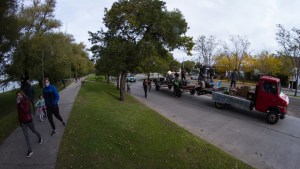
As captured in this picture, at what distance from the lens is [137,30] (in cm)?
1661

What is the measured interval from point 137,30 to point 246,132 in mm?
10262

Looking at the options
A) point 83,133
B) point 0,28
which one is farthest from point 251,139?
point 0,28

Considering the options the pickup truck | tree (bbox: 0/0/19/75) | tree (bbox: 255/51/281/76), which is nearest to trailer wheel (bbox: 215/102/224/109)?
the pickup truck

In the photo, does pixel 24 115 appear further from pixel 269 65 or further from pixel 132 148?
pixel 269 65

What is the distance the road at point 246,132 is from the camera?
798cm

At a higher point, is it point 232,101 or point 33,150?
point 232,101

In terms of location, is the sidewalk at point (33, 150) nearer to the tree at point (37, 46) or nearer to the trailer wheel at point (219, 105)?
the trailer wheel at point (219, 105)

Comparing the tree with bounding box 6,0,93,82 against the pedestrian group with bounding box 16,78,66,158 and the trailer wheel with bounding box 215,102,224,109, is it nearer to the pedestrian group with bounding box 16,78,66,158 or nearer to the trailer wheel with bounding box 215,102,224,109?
the pedestrian group with bounding box 16,78,66,158

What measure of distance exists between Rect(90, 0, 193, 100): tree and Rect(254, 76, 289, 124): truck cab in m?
A: 7.47

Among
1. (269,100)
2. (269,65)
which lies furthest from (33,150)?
(269,65)

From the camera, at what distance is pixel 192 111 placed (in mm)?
14789

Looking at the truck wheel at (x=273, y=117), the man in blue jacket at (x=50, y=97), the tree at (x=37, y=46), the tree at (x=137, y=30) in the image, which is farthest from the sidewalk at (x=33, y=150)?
the tree at (x=37, y=46)

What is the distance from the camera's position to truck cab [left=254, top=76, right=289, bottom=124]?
12.0 metres

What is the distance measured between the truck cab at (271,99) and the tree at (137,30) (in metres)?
7.47
